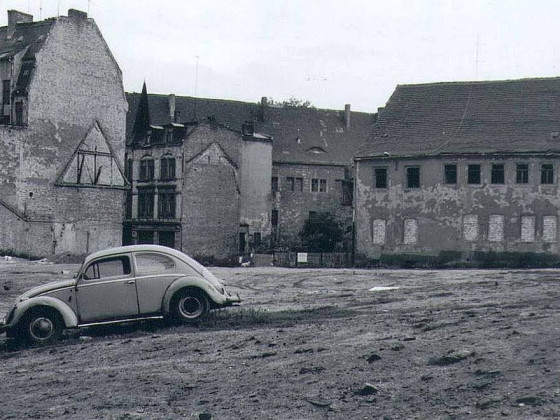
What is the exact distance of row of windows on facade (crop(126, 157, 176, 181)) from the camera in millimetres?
60031

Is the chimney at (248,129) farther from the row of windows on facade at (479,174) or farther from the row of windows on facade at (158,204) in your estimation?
the row of windows on facade at (479,174)

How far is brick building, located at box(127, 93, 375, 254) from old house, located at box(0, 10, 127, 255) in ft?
51.1

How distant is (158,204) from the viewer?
6053 cm

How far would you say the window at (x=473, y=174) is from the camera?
46.8 metres

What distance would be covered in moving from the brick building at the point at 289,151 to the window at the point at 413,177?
18.1 meters

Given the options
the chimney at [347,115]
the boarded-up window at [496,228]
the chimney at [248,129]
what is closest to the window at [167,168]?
the chimney at [248,129]

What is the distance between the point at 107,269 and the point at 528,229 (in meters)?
32.8

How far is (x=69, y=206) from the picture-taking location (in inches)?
1912

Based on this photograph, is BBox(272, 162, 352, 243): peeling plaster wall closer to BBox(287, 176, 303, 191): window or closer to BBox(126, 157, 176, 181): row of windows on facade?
BBox(287, 176, 303, 191): window

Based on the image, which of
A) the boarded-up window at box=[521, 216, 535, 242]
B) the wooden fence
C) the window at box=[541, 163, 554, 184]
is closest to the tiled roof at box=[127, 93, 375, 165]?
the wooden fence

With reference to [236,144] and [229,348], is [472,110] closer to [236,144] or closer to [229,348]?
[236,144]

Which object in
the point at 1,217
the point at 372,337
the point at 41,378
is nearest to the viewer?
the point at 41,378

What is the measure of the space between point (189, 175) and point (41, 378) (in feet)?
151

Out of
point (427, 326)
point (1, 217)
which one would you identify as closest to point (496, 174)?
point (1, 217)
